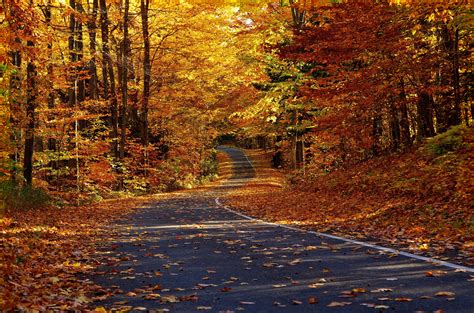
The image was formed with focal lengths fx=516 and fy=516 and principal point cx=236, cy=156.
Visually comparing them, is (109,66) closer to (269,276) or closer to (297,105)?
(297,105)

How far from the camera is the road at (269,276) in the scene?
18.5ft

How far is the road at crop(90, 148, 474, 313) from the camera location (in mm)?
5633

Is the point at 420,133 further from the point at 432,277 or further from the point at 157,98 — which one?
the point at 157,98

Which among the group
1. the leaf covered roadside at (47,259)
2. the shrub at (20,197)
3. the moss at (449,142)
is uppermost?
the moss at (449,142)

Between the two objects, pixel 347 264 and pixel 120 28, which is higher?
pixel 120 28

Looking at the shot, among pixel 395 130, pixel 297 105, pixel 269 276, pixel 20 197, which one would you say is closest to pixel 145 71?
pixel 297 105

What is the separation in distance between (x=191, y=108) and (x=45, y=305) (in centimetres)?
3303

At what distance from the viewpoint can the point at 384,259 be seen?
7902 mm

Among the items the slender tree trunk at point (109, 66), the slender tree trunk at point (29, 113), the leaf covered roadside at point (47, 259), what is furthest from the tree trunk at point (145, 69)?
the leaf covered roadside at point (47, 259)

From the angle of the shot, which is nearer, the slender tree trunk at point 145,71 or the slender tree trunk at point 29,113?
the slender tree trunk at point 29,113

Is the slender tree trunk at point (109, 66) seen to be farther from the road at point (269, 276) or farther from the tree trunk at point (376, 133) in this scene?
the road at point (269, 276)

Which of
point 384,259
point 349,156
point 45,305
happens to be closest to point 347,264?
point 384,259

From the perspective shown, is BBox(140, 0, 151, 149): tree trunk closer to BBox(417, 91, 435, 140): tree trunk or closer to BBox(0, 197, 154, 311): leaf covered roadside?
BBox(0, 197, 154, 311): leaf covered roadside

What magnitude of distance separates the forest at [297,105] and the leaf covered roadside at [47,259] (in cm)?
21
